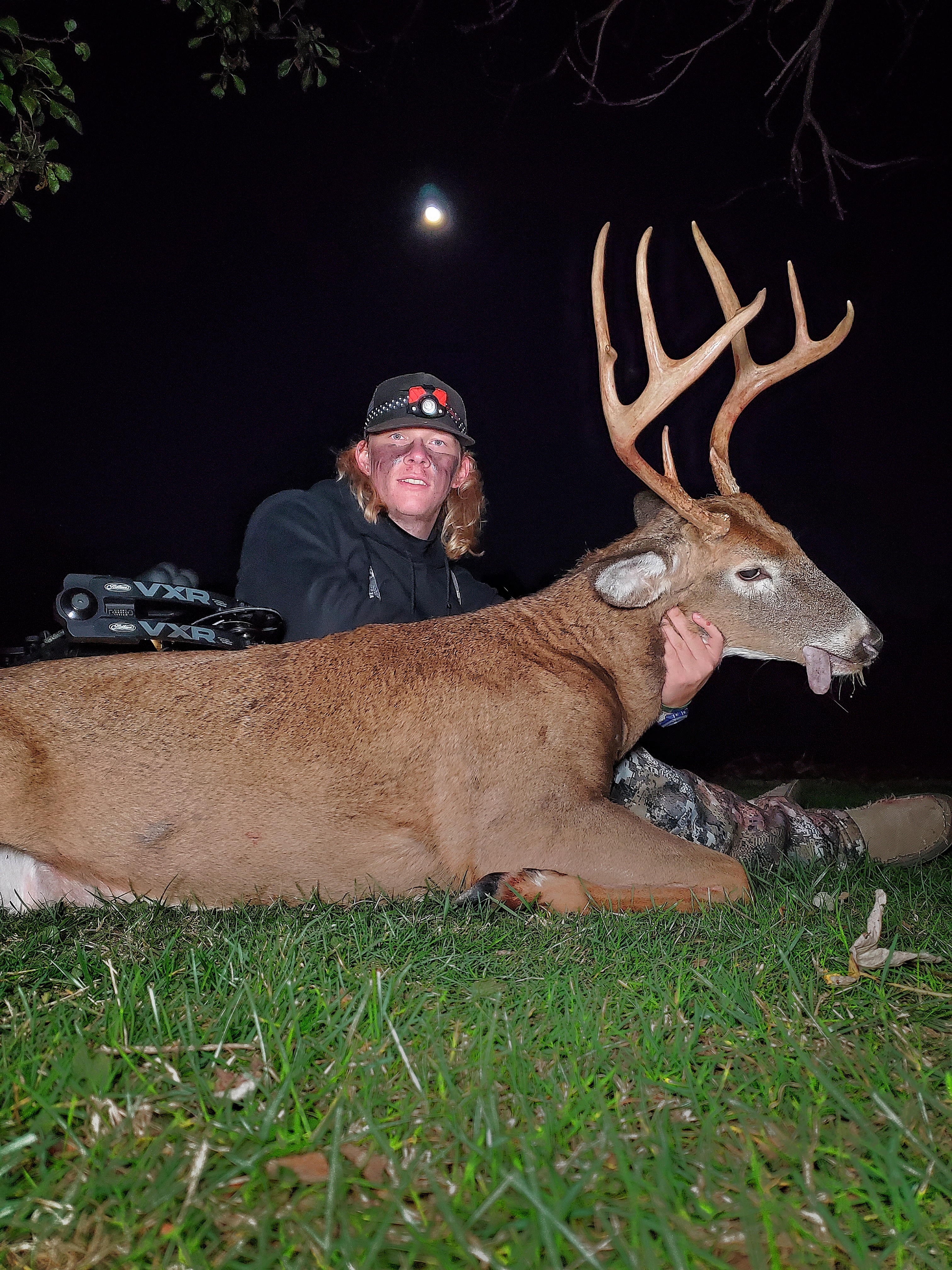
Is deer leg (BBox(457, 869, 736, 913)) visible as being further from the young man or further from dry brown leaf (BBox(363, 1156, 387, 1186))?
dry brown leaf (BBox(363, 1156, 387, 1186))

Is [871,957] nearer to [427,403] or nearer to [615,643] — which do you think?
[615,643]

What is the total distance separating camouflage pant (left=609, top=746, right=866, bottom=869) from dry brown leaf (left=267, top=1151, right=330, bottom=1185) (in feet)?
9.72

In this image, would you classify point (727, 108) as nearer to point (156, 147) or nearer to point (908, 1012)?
point (156, 147)

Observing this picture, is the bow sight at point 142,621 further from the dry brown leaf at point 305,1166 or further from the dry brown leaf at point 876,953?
the dry brown leaf at point 876,953

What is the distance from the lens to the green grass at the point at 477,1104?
1.19 metres

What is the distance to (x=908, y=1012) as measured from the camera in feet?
6.47

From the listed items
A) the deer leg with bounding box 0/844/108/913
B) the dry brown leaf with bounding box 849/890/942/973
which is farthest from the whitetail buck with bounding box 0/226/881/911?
the dry brown leaf with bounding box 849/890/942/973

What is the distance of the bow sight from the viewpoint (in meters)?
3.40

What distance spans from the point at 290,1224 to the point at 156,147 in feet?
40.5

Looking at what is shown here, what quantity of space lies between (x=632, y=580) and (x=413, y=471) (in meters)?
1.67

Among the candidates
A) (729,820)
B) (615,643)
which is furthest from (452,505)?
(729,820)

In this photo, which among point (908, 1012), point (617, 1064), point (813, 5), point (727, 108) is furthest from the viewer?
point (727, 108)

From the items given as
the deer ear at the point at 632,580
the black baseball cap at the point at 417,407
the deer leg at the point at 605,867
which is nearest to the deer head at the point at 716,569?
the deer ear at the point at 632,580

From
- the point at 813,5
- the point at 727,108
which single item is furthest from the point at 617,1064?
the point at 727,108
